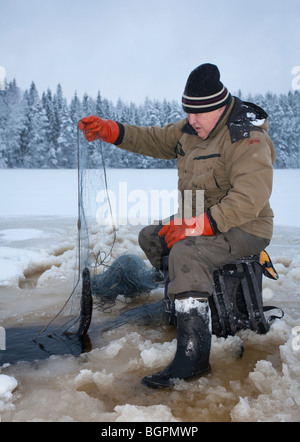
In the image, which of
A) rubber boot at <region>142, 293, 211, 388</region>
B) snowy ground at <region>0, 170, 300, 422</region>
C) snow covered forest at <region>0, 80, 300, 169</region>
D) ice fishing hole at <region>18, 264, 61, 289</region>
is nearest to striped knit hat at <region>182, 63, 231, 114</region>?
rubber boot at <region>142, 293, 211, 388</region>

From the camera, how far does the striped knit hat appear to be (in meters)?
2.38

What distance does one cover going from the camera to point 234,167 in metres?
2.26

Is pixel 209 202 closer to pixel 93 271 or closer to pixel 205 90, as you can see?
pixel 205 90

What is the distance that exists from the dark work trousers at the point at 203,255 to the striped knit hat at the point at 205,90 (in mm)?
804

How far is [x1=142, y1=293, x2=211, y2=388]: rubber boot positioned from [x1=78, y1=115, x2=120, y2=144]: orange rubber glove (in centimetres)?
146

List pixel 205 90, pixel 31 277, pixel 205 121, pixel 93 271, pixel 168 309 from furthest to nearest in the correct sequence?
pixel 31 277 < pixel 93 271 < pixel 168 309 < pixel 205 121 < pixel 205 90

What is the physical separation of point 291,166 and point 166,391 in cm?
4949

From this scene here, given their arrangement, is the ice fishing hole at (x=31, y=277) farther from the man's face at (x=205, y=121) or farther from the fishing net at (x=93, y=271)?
the man's face at (x=205, y=121)

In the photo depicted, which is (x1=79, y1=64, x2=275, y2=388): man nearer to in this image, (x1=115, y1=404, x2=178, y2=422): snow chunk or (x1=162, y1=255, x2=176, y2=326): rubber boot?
(x1=115, y1=404, x2=178, y2=422): snow chunk

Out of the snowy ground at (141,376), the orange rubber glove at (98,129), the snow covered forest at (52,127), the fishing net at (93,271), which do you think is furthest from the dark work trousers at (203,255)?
the snow covered forest at (52,127)

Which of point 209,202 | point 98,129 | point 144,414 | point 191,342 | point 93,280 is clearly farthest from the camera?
point 93,280

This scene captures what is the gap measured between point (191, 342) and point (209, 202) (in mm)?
966

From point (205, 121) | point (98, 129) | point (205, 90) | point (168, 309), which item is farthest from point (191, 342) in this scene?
point (98, 129)
